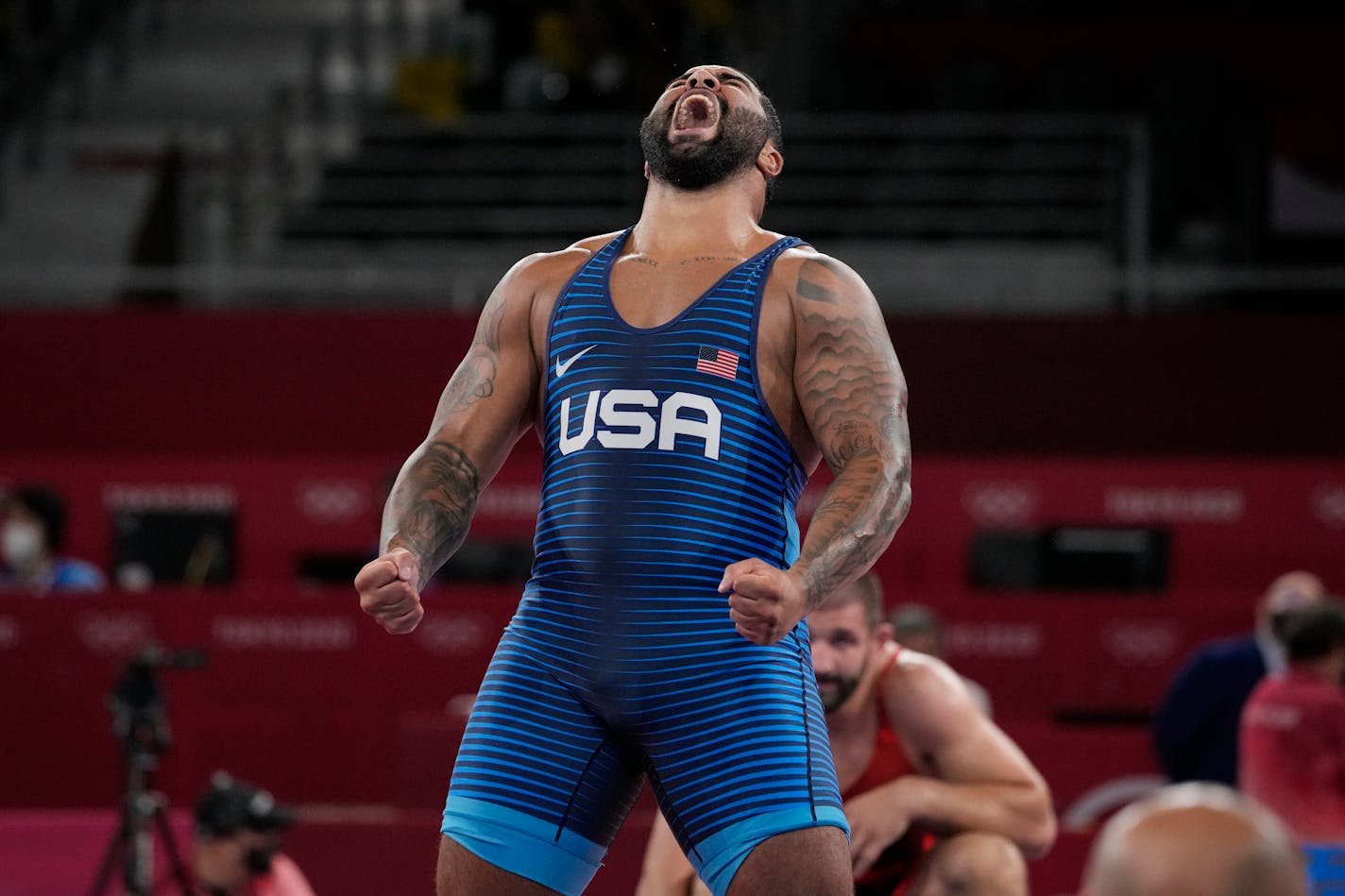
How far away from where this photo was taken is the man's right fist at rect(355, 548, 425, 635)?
2.97 metres

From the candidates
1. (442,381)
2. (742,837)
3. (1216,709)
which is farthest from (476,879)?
(442,381)

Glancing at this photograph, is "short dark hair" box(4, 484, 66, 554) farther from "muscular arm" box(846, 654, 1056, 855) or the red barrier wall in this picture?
"muscular arm" box(846, 654, 1056, 855)

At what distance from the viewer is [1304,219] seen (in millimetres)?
10969

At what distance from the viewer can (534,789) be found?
121 inches

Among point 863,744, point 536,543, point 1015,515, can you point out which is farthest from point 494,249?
point 536,543

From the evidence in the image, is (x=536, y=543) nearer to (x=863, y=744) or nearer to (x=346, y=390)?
(x=863, y=744)

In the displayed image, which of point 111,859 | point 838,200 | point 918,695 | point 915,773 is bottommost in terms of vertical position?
point 111,859

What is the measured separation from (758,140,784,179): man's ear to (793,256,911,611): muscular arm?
238 mm

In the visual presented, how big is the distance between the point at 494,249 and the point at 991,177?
10.0 feet

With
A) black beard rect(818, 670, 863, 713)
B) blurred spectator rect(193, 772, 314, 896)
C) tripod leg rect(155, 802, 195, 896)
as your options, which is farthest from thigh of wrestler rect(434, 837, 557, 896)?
tripod leg rect(155, 802, 195, 896)

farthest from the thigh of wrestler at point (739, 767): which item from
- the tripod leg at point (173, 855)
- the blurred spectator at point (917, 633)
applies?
the blurred spectator at point (917, 633)

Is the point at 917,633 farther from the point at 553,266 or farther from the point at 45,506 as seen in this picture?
the point at 45,506

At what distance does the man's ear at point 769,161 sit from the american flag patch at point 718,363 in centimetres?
41

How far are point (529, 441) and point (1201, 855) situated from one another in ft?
30.5
